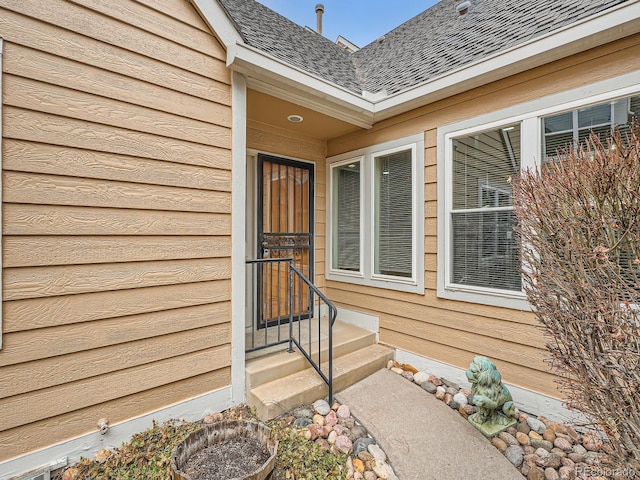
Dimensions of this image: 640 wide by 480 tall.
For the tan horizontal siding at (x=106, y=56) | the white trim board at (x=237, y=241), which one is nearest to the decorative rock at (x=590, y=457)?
the white trim board at (x=237, y=241)

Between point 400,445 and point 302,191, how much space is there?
2.93 metres

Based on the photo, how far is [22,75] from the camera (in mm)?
1746

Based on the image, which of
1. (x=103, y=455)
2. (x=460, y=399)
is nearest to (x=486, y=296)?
(x=460, y=399)

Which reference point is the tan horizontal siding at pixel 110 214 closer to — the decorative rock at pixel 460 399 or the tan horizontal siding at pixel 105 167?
the tan horizontal siding at pixel 105 167

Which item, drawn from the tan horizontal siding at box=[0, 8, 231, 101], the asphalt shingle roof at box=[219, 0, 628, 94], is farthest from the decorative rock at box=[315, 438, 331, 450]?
the asphalt shingle roof at box=[219, 0, 628, 94]

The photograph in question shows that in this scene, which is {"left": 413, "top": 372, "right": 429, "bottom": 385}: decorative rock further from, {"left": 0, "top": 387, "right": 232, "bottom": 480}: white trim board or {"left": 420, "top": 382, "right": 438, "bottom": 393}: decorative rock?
{"left": 0, "top": 387, "right": 232, "bottom": 480}: white trim board

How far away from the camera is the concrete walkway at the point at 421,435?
1964 mm

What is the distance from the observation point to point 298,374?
9.05 ft

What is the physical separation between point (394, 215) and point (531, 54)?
1805 mm

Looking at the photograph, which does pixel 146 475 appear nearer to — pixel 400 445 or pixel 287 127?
pixel 400 445

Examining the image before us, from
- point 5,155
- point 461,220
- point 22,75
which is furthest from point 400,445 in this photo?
point 22,75

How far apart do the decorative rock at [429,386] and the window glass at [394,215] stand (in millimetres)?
1079

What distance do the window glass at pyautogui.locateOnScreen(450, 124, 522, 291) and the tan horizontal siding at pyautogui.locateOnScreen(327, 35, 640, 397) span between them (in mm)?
212

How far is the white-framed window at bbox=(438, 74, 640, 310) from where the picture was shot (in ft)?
7.38
